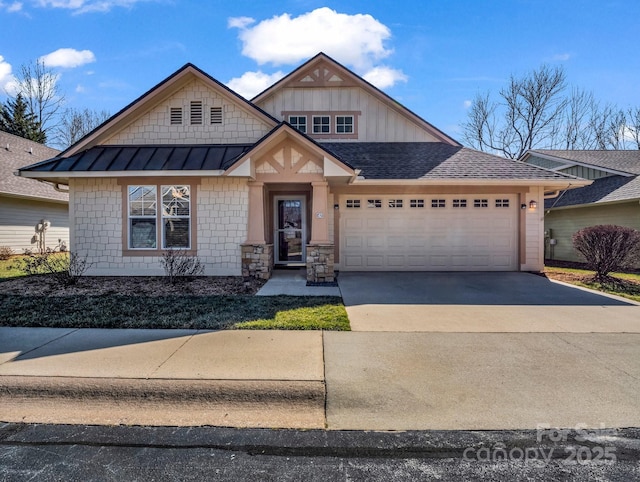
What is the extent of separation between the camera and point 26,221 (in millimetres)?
16547

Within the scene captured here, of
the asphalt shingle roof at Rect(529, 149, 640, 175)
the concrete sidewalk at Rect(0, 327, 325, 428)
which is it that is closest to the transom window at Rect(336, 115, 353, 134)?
the concrete sidewalk at Rect(0, 327, 325, 428)

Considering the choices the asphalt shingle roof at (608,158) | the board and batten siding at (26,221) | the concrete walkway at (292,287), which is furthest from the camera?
the asphalt shingle roof at (608,158)

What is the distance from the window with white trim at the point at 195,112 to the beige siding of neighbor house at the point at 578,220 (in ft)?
46.7

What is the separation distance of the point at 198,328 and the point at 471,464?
4.23 meters

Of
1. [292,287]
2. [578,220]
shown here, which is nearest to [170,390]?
[292,287]

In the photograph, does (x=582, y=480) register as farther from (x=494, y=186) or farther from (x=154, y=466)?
(x=494, y=186)

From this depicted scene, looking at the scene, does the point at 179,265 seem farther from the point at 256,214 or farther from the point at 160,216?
the point at 256,214

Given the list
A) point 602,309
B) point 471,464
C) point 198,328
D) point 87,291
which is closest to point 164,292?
point 87,291

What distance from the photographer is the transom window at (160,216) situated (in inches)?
403

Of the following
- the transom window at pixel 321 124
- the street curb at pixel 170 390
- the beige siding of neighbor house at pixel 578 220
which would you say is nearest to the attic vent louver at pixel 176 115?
the transom window at pixel 321 124

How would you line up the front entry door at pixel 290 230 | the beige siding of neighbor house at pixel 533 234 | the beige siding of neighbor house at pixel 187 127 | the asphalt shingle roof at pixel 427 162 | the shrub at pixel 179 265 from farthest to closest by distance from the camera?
the front entry door at pixel 290 230
the beige siding of neighbor house at pixel 533 234
the asphalt shingle roof at pixel 427 162
the beige siding of neighbor house at pixel 187 127
the shrub at pixel 179 265

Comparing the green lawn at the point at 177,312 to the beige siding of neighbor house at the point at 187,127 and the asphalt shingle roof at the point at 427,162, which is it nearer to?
the beige siding of neighbor house at the point at 187,127

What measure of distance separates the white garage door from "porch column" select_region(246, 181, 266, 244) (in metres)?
2.93

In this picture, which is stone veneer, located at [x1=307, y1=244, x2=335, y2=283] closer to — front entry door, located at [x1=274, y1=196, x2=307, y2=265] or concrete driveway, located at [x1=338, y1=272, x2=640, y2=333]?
concrete driveway, located at [x1=338, y1=272, x2=640, y2=333]
